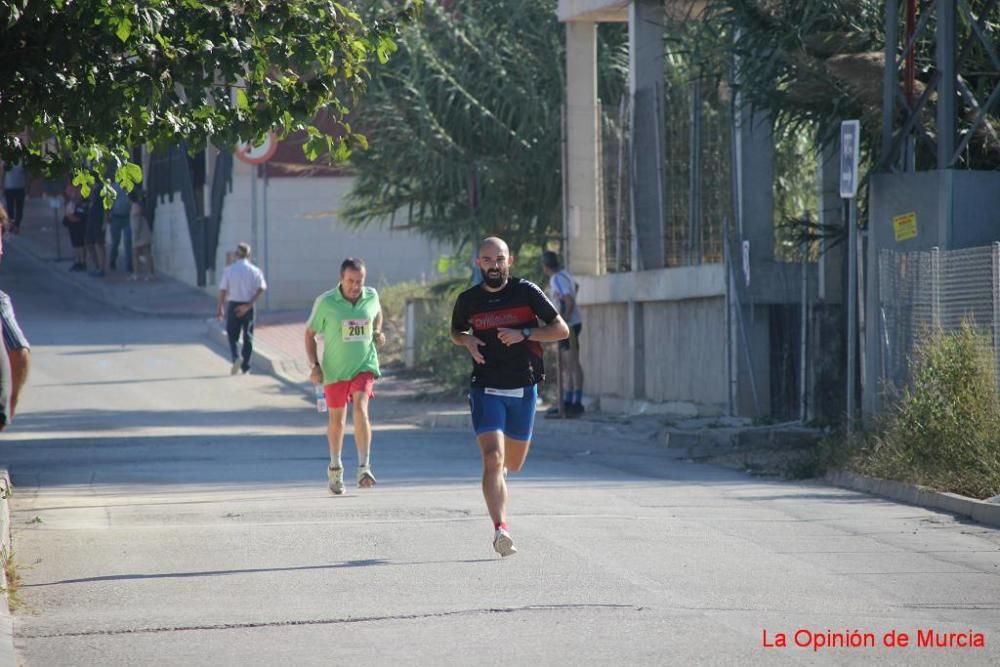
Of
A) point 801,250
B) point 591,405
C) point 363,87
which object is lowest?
point 591,405

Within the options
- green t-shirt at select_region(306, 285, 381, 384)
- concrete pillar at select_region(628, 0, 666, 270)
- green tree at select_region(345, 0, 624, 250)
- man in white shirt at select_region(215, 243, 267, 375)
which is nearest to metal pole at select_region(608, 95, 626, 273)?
concrete pillar at select_region(628, 0, 666, 270)

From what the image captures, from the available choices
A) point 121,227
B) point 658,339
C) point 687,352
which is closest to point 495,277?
point 687,352

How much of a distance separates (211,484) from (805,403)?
6.78 metres

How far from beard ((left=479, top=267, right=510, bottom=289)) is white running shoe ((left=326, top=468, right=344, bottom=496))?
3.18 meters

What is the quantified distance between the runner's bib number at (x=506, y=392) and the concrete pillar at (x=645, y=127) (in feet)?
38.4

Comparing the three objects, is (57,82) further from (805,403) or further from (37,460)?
(805,403)

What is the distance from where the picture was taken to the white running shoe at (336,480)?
42.0 feet

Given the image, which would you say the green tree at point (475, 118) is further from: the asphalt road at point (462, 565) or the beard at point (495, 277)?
the beard at point (495, 277)

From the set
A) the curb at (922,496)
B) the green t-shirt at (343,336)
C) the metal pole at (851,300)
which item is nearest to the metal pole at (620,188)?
the metal pole at (851,300)

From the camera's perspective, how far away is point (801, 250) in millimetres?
19250

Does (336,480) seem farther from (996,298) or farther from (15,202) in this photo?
(15,202)

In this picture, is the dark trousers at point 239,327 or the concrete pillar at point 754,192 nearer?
the concrete pillar at point 754,192

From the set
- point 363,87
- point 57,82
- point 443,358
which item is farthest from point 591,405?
point 57,82

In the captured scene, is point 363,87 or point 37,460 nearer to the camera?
point 363,87
